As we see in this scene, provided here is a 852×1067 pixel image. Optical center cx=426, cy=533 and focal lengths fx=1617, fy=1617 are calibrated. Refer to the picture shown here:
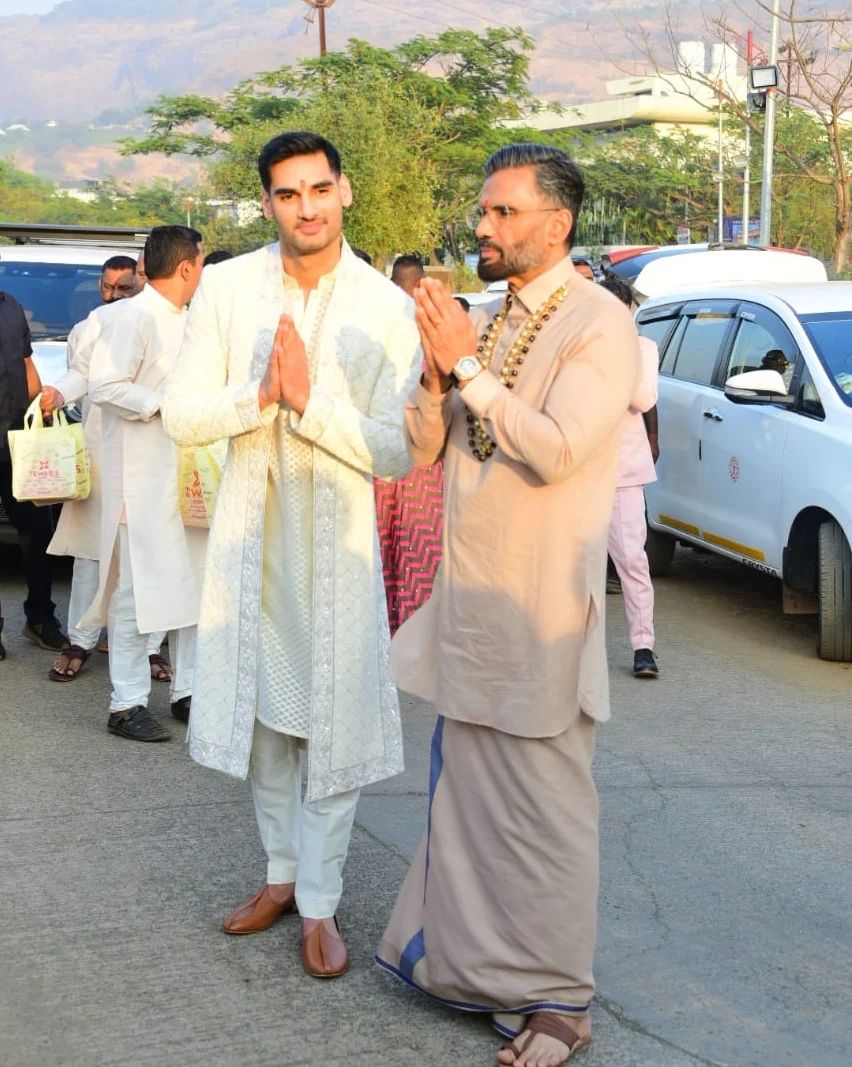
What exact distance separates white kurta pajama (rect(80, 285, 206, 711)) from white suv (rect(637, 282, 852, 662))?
11.0 feet

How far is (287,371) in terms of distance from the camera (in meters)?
4.09

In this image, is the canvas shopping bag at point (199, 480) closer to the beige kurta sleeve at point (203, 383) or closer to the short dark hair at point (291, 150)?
the beige kurta sleeve at point (203, 383)

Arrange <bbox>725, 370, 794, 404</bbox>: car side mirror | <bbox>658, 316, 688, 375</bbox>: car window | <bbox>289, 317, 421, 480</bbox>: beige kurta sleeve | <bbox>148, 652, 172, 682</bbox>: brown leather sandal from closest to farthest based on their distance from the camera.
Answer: <bbox>289, 317, 421, 480</bbox>: beige kurta sleeve → <bbox>148, 652, 172, 682</bbox>: brown leather sandal → <bbox>725, 370, 794, 404</bbox>: car side mirror → <bbox>658, 316, 688, 375</bbox>: car window

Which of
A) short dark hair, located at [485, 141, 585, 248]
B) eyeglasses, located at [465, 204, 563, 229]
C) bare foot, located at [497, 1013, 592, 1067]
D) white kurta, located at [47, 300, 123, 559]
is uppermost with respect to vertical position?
short dark hair, located at [485, 141, 585, 248]

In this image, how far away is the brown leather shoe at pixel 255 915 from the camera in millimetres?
4613

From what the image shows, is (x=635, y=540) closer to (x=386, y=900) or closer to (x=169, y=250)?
(x=169, y=250)

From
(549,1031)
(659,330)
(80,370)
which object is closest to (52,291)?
(80,370)

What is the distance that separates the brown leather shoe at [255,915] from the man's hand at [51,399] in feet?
11.7

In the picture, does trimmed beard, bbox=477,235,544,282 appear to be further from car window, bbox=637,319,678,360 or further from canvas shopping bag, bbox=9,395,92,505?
car window, bbox=637,319,678,360

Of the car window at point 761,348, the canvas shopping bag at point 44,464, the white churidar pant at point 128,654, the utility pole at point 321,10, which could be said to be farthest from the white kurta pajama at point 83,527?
the utility pole at point 321,10

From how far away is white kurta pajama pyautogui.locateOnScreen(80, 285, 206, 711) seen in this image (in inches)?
261

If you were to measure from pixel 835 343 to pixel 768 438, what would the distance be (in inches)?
24.3

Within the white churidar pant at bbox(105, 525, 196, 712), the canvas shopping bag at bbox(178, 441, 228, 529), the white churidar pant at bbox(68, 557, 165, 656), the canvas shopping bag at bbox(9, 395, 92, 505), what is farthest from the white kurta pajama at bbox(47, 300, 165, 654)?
the canvas shopping bag at bbox(178, 441, 228, 529)

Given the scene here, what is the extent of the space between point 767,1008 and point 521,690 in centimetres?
114
